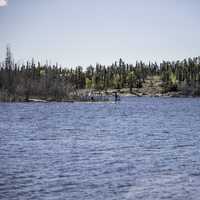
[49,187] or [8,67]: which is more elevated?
[8,67]

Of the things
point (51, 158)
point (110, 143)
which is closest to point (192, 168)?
point (51, 158)

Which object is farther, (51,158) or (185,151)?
(185,151)

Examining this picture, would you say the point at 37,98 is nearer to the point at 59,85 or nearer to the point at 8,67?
the point at 59,85

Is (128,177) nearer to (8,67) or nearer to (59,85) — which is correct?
(59,85)

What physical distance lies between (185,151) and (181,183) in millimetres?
12934

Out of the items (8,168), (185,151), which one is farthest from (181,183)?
(185,151)

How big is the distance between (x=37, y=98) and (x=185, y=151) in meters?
112

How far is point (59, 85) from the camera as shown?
5753 inches

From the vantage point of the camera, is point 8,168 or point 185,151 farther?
point 185,151

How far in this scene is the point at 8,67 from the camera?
559 feet

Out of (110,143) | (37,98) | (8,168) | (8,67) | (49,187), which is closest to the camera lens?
(49,187)

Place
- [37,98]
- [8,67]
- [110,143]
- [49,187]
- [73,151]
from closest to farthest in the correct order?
[49,187] < [73,151] < [110,143] < [37,98] < [8,67]

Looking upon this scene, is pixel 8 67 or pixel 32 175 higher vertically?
pixel 8 67

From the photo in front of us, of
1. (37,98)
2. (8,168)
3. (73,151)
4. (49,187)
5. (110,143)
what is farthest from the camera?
(37,98)
